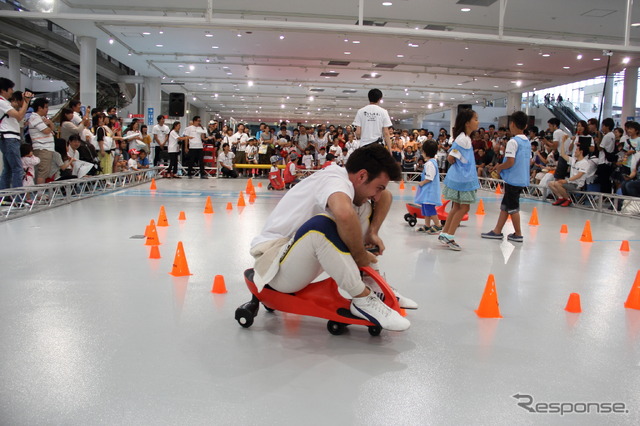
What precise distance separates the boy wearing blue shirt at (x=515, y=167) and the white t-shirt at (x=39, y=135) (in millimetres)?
5863

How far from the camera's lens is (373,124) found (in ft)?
20.1

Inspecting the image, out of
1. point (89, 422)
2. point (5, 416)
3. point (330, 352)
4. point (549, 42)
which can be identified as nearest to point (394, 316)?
point (330, 352)

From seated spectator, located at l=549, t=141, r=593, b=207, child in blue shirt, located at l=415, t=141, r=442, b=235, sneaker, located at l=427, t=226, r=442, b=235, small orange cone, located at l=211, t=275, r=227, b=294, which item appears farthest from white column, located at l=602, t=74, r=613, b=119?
small orange cone, located at l=211, t=275, r=227, b=294

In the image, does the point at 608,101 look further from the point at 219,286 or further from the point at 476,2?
the point at 219,286

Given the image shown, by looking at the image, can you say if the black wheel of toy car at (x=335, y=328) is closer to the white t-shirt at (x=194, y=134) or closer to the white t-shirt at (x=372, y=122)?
the white t-shirt at (x=372, y=122)

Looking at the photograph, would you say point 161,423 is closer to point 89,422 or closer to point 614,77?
point 89,422

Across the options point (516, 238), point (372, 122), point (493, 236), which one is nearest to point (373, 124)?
point (372, 122)

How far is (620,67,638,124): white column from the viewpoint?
17.3 metres

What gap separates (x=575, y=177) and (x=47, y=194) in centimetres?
898

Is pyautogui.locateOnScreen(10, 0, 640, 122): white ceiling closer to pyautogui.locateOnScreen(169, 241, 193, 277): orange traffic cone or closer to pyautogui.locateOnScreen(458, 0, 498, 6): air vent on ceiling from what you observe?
pyautogui.locateOnScreen(458, 0, 498, 6): air vent on ceiling

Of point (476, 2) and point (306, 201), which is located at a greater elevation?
point (476, 2)

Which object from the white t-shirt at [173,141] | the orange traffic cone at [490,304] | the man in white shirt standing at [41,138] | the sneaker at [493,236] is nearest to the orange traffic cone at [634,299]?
the orange traffic cone at [490,304]

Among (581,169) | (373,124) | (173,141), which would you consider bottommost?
(581,169)

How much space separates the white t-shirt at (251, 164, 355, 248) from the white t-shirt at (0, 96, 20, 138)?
515 centimetres
